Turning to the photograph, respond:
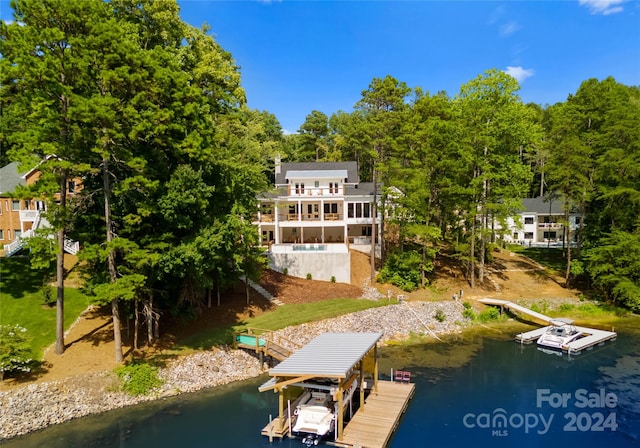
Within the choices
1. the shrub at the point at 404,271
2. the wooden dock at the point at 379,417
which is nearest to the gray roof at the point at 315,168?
the shrub at the point at 404,271

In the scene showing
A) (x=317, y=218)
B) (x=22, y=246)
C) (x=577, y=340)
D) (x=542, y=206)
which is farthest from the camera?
(x=542, y=206)

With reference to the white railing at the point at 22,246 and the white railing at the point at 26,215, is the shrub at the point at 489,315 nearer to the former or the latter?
the white railing at the point at 22,246

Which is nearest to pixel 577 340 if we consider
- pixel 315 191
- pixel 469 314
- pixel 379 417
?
pixel 469 314

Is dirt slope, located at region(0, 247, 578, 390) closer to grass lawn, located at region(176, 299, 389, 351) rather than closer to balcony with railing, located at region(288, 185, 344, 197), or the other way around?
grass lawn, located at region(176, 299, 389, 351)

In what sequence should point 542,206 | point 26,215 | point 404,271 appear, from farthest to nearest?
point 542,206 → point 404,271 → point 26,215

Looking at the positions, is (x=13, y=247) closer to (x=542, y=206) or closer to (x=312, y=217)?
(x=312, y=217)

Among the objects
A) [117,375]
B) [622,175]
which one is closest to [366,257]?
[622,175]
